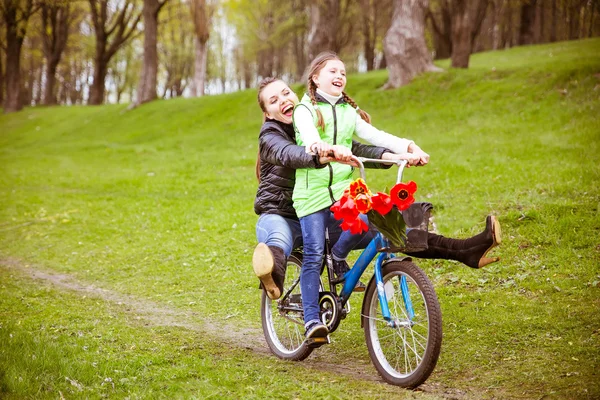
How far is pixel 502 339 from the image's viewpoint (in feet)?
17.4

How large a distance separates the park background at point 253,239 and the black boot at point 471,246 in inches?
35.2

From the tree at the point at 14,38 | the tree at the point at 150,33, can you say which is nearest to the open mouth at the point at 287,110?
the tree at the point at 150,33

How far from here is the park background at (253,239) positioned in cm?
452

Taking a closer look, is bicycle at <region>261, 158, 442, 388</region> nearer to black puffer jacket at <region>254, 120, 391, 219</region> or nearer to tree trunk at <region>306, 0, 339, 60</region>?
black puffer jacket at <region>254, 120, 391, 219</region>

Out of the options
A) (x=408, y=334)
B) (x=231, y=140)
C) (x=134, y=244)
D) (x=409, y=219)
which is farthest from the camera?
(x=231, y=140)

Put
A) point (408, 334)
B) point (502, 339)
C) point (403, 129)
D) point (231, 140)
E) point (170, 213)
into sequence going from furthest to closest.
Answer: point (231, 140)
point (403, 129)
point (170, 213)
point (502, 339)
point (408, 334)

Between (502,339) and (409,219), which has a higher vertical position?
(409,219)

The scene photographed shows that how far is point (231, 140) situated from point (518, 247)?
48.7 feet

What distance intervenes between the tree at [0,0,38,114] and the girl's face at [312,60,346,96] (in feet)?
112

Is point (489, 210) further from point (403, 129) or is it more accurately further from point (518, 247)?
point (403, 129)

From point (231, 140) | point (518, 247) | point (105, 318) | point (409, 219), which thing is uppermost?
point (231, 140)

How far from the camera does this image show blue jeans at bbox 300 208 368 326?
4703 mm

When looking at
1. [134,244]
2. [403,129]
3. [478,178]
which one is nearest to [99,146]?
[403,129]

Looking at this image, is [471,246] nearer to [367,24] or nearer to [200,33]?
[200,33]
